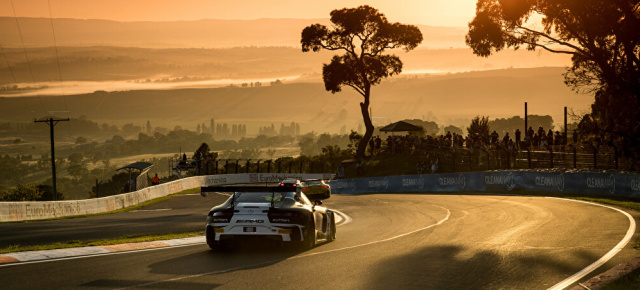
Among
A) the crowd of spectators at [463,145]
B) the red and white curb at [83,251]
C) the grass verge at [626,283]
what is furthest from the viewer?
the crowd of spectators at [463,145]

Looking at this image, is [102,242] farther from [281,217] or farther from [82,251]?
[281,217]

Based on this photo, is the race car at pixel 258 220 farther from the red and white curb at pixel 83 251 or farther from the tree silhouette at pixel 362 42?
the tree silhouette at pixel 362 42

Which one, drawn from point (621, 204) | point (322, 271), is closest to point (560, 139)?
point (621, 204)

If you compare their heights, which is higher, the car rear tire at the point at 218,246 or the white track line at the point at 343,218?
the car rear tire at the point at 218,246

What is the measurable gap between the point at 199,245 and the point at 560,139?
106 ft

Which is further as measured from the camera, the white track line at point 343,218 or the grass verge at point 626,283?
the white track line at point 343,218

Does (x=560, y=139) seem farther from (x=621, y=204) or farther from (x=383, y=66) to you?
(x=383, y=66)

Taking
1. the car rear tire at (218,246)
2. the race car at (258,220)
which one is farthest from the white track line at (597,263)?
the car rear tire at (218,246)

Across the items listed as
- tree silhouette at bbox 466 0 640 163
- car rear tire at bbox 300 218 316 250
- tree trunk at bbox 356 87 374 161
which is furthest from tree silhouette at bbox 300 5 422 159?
car rear tire at bbox 300 218 316 250

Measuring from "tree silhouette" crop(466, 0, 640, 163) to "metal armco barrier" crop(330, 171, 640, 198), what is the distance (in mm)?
2285

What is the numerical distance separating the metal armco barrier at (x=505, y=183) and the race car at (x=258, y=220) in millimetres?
20001

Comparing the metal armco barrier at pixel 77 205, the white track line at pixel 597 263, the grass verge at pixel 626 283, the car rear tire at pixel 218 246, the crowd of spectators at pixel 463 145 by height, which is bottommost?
the metal armco barrier at pixel 77 205

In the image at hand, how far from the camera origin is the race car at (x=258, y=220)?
13477 millimetres

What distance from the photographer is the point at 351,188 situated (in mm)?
57031
